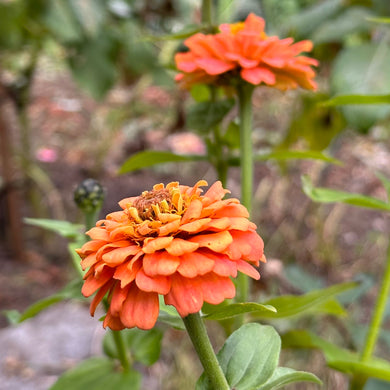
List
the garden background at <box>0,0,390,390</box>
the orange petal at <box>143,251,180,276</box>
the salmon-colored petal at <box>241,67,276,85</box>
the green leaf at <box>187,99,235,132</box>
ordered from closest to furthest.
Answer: the orange petal at <box>143,251,180,276</box> < the salmon-colored petal at <box>241,67,276,85</box> < the green leaf at <box>187,99,235,132</box> < the garden background at <box>0,0,390,390</box>

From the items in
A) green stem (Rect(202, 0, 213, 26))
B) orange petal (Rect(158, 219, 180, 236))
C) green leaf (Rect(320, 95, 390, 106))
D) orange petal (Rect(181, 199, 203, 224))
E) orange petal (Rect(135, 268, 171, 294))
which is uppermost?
green stem (Rect(202, 0, 213, 26))

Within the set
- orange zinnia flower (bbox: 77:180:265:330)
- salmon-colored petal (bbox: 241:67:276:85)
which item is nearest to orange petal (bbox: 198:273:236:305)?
orange zinnia flower (bbox: 77:180:265:330)

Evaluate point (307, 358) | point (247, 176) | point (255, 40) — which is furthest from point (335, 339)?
point (255, 40)

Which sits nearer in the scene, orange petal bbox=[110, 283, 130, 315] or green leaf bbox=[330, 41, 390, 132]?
orange petal bbox=[110, 283, 130, 315]

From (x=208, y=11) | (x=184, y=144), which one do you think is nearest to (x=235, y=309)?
(x=208, y=11)

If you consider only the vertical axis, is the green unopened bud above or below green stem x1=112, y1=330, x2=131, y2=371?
above

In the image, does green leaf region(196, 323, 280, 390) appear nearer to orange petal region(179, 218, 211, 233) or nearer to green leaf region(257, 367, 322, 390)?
green leaf region(257, 367, 322, 390)

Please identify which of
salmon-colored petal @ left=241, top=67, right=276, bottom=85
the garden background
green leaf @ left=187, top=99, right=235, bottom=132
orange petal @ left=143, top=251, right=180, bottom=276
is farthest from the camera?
the garden background

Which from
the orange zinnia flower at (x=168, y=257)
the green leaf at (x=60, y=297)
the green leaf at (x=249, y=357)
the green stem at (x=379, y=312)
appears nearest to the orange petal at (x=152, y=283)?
the orange zinnia flower at (x=168, y=257)
